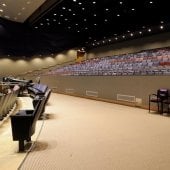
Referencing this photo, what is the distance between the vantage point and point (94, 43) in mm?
22828

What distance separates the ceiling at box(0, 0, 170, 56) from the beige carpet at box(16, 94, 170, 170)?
7728mm

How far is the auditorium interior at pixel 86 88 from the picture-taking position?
140 inches

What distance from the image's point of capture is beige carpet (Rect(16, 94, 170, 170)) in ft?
10.2

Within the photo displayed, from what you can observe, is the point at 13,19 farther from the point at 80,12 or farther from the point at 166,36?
the point at 166,36

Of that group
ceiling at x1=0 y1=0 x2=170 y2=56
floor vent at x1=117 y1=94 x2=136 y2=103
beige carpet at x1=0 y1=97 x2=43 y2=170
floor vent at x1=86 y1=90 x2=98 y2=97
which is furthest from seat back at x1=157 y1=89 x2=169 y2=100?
ceiling at x1=0 y1=0 x2=170 y2=56

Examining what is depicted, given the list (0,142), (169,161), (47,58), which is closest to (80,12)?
(47,58)

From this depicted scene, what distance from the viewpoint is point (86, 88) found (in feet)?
38.1

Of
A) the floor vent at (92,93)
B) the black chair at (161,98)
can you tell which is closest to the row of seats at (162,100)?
the black chair at (161,98)

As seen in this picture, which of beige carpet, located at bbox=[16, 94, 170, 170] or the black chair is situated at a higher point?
the black chair

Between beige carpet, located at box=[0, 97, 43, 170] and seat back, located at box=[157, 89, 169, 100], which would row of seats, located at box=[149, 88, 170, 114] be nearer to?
seat back, located at box=[157, 89, 169, 100]

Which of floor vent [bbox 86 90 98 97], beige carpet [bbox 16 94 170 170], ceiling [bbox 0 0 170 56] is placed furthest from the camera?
ceiling [bbox 0 0 170 56]

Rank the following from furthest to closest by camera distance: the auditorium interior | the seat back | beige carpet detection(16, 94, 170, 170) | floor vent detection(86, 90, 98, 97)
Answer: floor vent detection(86, 90, 98, 97) → the seat back → the auditorium interior → beige carpet detection(16, 94, 170, 170)

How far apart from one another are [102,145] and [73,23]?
15.2 metres

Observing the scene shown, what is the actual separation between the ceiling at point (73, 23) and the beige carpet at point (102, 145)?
25.4 feet
